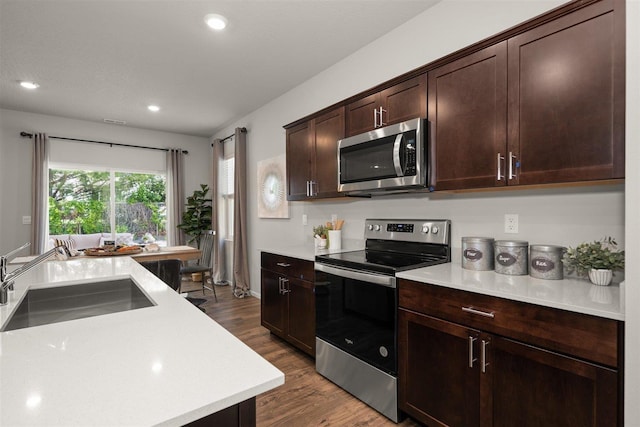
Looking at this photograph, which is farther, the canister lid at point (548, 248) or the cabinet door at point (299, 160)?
the cabinet door at point (299, 160)

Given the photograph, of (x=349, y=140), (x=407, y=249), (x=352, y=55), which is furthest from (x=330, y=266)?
(x=352, y=55)

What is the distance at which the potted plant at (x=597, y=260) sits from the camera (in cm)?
146

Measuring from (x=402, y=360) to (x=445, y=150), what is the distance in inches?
49.5

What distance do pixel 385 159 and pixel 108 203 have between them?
200 inches

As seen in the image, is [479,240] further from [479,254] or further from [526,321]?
[526,321]

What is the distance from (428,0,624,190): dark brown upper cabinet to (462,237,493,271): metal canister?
0.35m

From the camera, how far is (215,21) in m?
2.53

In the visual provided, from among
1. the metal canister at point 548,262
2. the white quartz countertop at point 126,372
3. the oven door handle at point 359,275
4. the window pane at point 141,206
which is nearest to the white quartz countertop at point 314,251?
the oven door handle at point 359,275

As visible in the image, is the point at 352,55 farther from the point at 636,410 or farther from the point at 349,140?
the point at 636,410

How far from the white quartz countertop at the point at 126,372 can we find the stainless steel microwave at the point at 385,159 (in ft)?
5.03

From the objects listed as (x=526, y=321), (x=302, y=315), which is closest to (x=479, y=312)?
(x=526, y=321)

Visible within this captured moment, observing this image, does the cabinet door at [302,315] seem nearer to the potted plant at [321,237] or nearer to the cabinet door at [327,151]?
the potted plant at [321,237]

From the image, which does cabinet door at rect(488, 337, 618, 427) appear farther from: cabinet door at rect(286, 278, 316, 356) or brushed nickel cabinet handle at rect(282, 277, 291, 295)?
brushed nickel cabinet handle at rect(282, 277, 291, 295)

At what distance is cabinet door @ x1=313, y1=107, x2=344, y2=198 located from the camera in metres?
2.76
